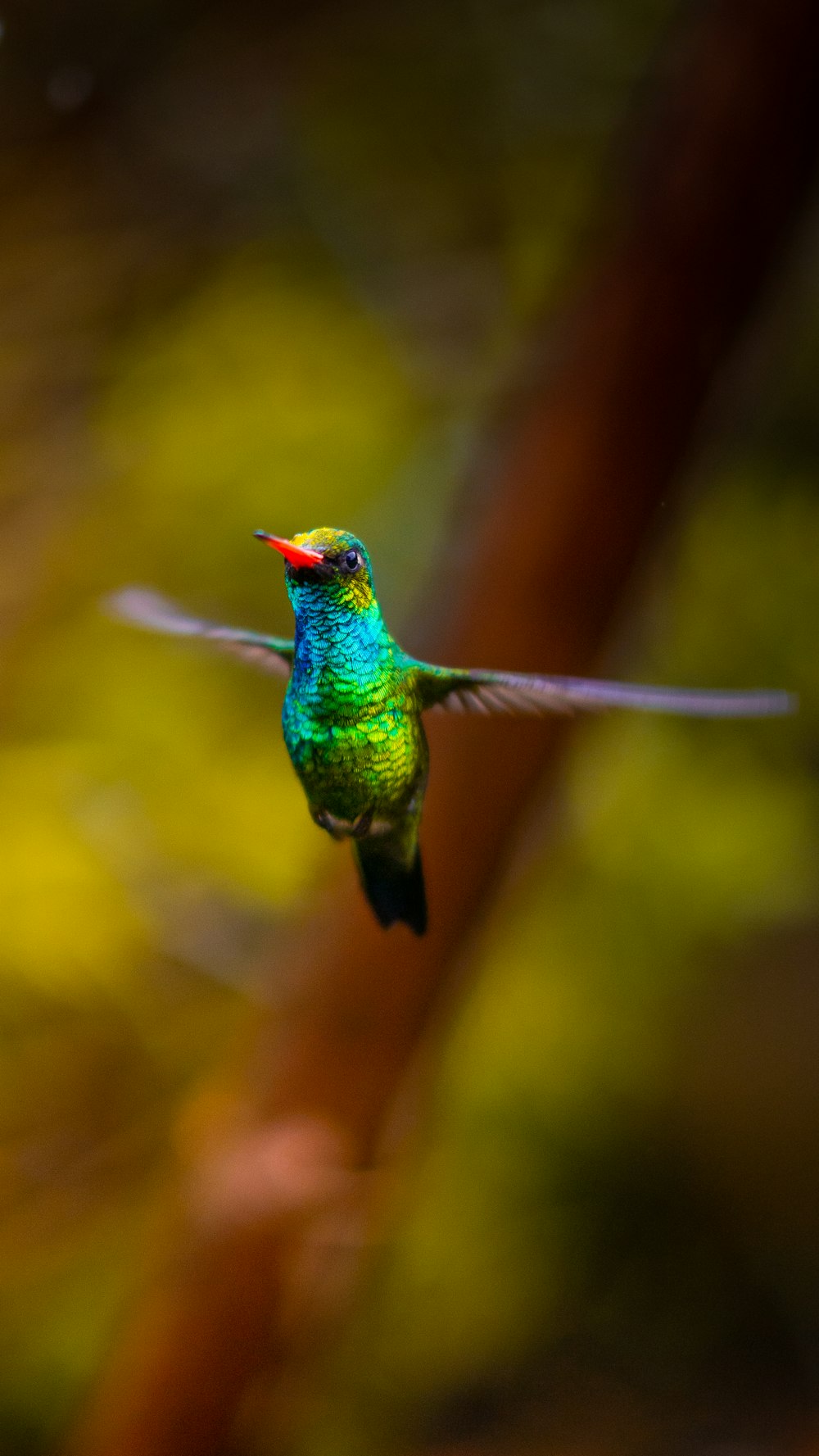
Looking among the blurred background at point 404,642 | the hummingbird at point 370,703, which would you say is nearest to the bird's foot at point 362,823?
the hummingbird at point 370,703

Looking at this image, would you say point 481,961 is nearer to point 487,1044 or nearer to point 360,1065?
point 360,1065

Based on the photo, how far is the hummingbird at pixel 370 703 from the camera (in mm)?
341

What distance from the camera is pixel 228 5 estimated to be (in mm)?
1696

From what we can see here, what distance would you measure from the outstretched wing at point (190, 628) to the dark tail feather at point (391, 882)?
83 millimetres

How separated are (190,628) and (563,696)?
0.56ft

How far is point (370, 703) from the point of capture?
1.24 feet

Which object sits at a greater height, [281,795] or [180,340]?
Answer: [180,340]

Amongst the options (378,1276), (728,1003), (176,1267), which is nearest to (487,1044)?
(378,1276)

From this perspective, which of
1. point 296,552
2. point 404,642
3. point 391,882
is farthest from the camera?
point 404,642

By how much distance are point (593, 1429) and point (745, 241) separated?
6.31 ft

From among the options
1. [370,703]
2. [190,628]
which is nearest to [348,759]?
[370,703]

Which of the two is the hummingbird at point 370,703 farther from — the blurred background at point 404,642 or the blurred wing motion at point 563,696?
the blurred background at point 404,642

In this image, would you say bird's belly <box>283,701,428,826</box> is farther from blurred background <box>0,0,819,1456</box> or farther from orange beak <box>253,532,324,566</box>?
blurred background <box>0,0,819,1456</box>

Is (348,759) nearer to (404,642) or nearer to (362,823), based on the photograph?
(362,823)
